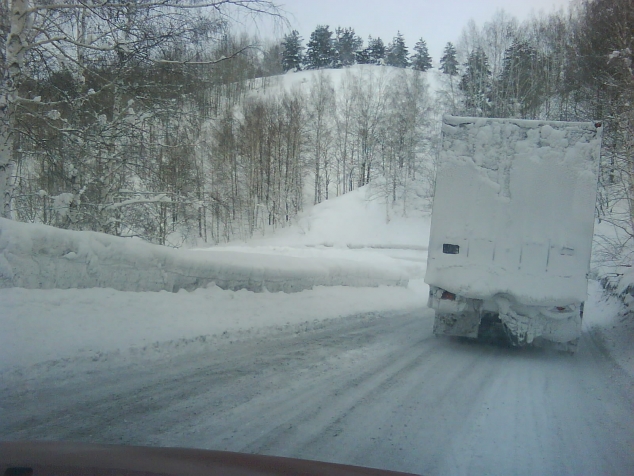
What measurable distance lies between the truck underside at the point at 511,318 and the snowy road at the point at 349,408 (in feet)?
2.28

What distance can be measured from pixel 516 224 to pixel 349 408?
16.6ft

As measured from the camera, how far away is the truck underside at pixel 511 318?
8938 mm

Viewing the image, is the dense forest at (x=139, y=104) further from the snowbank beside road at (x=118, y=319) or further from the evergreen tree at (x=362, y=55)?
the evergreen tree at (x=362, y=55)

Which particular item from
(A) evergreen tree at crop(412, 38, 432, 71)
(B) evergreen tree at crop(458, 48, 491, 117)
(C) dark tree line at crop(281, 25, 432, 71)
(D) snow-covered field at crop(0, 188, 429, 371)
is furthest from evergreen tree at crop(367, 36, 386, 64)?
(D) snow-covered field at crop(0, 188, 429, 371)

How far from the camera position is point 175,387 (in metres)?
5.88

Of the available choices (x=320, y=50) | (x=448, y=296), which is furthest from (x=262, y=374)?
(x=320, y=50)

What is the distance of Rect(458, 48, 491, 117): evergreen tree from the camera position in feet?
147

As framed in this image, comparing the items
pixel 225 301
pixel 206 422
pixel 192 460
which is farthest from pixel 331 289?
pixel 192 460

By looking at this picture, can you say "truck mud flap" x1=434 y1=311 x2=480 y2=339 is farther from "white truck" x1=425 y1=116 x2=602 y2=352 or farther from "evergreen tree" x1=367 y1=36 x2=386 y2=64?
"evergreen tree" x1=367 y1=36 x2=386 y2=64

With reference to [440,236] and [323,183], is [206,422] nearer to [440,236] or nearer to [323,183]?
[440,236]

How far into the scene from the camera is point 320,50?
117 metres

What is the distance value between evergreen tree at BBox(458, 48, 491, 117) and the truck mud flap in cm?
3753

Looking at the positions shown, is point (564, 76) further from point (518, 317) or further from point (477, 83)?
point (518, 317)

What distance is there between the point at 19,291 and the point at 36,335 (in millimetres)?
1176
